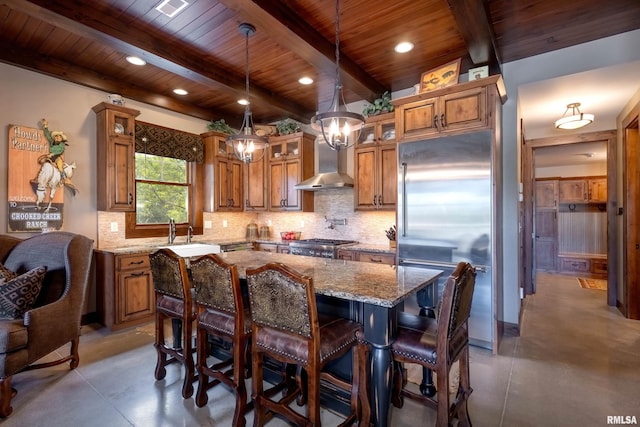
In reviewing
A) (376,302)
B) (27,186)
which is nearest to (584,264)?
(376,302)

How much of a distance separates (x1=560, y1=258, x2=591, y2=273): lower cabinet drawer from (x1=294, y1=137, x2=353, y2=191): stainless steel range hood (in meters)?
5.68

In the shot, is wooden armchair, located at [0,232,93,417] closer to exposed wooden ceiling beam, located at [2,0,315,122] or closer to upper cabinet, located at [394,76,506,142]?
exposed wooden ceiling beam, located at [2,0,315,122]

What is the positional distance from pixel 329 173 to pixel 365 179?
1.96 feet

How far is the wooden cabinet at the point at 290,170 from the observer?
4.86 m

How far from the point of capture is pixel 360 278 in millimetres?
1940

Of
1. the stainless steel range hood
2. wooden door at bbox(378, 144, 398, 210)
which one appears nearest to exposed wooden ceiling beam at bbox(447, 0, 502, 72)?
wooden door at bbox(378, 144, 398, 210)

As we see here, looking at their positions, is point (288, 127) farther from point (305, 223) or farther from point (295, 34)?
point (295, 34)

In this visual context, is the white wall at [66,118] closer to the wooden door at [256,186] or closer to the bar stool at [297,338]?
the wooden door at [256,186]

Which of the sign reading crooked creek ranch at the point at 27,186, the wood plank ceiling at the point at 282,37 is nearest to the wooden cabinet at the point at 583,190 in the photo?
the wood plank ceiling at the point at 282,37

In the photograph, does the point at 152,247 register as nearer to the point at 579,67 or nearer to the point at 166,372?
the point at 166,372

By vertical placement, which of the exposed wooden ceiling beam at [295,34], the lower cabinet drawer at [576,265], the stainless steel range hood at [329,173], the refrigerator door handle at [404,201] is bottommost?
the lower cabinet drawer at [576,265]

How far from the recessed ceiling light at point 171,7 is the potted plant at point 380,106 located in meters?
2.44

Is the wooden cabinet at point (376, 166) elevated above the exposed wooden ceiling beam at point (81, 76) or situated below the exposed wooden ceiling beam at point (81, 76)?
below

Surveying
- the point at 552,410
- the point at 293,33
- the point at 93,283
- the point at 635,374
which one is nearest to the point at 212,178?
the point at 93,283
